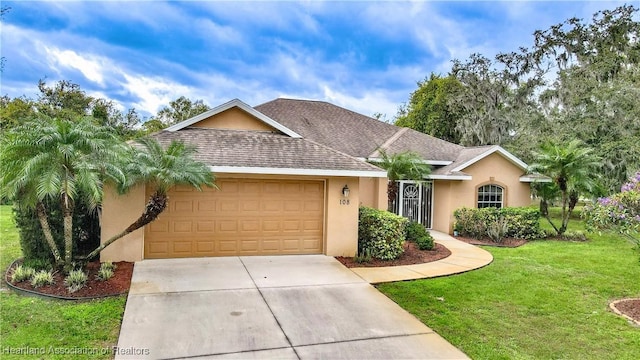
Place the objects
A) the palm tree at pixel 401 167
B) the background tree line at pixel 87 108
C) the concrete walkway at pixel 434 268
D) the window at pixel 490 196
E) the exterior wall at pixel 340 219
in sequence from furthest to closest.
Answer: the background tree line at pixel 87 108 < the window at pixel 490 196 < the palm tree at pixel 401 167 < the exterior wall at pixel 340 219 < the concrete walkway at pixel 434 268

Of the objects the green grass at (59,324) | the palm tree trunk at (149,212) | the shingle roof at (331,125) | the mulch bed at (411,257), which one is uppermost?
the shingle roof at (331,125)

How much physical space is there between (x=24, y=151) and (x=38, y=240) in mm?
2577

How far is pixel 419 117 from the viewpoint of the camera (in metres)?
30.4

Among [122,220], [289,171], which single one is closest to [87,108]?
[122,220]

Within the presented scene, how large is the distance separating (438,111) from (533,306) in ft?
78.3

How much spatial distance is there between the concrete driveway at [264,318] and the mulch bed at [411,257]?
121 centimetres

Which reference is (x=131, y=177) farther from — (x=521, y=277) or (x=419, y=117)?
(x=419, y=117)

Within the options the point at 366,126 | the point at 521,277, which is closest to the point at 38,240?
the point at 521,277

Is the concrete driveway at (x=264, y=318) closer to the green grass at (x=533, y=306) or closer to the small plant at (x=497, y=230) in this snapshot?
the green grass at (x=533, y=306)

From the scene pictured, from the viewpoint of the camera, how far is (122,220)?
930 cm

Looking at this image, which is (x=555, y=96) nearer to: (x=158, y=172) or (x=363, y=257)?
(x=363, y=257)

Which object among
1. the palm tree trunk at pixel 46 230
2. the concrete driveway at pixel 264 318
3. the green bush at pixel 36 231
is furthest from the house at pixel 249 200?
the palm tree trunk at pixel 46 230

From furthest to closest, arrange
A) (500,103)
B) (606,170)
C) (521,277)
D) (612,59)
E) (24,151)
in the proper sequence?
(500,103) < (612,59) < (606,170) < (521,277) < (24,151)

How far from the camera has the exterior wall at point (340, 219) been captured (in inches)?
424
